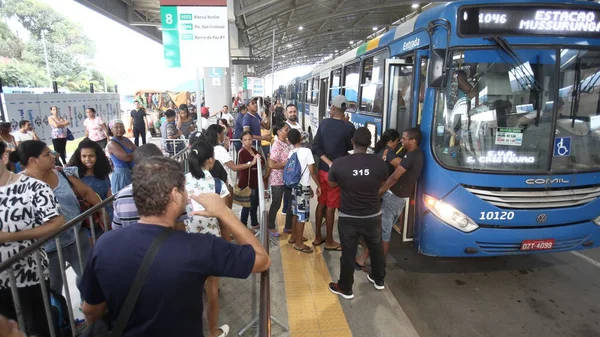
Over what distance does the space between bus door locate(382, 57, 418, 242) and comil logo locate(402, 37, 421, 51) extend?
0.19m

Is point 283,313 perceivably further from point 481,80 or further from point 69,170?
point 481,80

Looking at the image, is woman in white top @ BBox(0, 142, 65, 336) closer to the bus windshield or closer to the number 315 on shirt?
the number 315 on shirt

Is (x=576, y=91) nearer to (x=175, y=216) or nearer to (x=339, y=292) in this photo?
(x=339, y=292)

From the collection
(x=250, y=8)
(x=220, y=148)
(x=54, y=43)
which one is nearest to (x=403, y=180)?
(x=220, y=148)

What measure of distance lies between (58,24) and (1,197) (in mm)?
51762

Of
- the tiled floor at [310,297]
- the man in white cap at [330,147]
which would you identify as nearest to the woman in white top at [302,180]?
the man in white cap at [330,147]

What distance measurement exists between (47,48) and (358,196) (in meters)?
50.6

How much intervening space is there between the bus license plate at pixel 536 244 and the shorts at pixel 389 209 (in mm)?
1384

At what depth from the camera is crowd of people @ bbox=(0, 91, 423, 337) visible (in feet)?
5.08

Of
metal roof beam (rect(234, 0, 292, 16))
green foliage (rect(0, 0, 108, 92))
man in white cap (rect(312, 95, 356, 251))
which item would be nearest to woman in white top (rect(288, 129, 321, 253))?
man in white cap (rect(312, 95, 356, 251))

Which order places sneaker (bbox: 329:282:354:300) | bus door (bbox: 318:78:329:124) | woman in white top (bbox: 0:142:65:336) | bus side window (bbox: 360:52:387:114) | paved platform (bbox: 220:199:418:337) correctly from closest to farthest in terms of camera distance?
woman in white top (bbox: 0:142:65:336), paved platform (bbox: 220:199:418:337), sneaker (bbox: 329:282:354:300), bus side window (bbox: 360:52:387:114), bus door (bbox: 318:78:329:124)

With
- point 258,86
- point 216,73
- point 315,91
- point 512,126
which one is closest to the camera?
point 512,126

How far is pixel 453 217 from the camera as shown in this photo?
395 centimetres

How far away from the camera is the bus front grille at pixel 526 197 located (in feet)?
12.6
